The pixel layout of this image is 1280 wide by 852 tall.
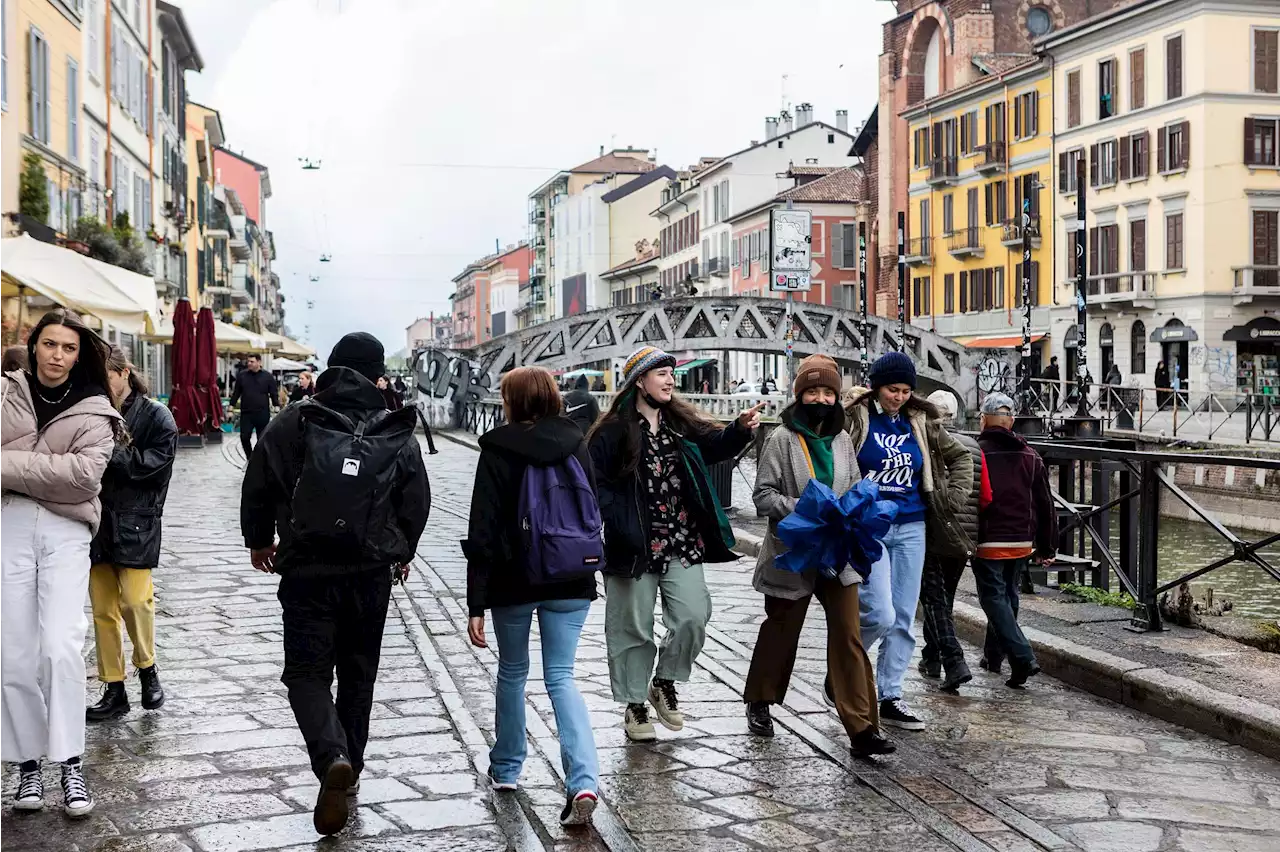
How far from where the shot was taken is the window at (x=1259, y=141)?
146 feet

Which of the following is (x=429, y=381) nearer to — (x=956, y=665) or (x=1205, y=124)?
(x=1205, y=124)

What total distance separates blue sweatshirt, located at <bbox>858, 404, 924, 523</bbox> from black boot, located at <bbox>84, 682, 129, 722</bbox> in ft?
11.1

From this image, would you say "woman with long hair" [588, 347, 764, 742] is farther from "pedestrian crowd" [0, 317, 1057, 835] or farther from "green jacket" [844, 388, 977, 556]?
"green jacket" [844, 388, 977, 556]

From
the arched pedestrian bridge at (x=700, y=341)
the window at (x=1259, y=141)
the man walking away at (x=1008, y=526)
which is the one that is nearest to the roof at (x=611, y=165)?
the arched pedestrian bridge at (x=700, y=341)

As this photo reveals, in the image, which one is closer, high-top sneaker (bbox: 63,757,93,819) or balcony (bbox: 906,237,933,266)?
high-top sneaker (bbox: 63,757,93,819)

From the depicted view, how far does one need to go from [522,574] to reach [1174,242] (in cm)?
4434

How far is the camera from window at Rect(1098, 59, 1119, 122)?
48.5 m

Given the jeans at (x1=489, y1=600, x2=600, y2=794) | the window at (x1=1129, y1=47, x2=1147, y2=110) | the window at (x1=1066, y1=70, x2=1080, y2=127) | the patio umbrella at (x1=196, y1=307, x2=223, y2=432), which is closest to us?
the jeans at (x1=489, y1=600, x2=600, y2=794)

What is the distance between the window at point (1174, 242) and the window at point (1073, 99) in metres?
6.12

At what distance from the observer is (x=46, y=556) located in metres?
5.18

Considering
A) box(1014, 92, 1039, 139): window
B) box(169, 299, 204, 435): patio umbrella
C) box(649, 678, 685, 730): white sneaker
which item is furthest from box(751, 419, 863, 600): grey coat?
box(1014, 92, 1039, 139): window

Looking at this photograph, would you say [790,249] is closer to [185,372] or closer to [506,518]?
[185,372]

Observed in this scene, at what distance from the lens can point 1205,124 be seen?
44531mm

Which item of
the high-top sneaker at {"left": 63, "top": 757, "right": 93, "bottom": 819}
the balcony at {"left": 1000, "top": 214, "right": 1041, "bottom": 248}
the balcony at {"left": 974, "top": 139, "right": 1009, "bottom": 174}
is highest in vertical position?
the balcony at {"left": 974, "top": 139, "right": 1009, "bottom": 174}
